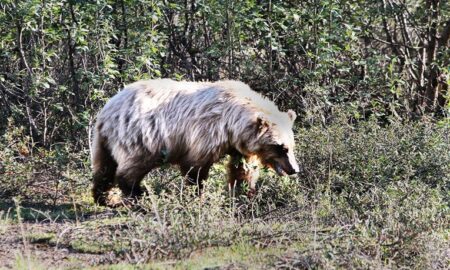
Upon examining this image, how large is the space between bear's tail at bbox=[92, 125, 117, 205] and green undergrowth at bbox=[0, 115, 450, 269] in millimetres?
212

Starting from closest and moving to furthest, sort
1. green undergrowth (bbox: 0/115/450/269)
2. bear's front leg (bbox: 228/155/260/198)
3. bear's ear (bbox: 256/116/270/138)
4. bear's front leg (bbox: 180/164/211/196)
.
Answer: green undergrowth (bbox: 0/115/450/269) < bear's ear (bbox: 256/116/270/138) < bear's front leg (bbox: 180/164/211/196) < bear's front leg (bbox: 228/155/260/198)

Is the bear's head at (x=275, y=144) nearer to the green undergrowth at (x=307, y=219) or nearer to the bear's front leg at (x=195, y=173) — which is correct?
the green undergrowth at (x=307, y=219)

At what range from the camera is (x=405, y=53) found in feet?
44.0

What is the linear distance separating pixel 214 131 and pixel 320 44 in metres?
3.85

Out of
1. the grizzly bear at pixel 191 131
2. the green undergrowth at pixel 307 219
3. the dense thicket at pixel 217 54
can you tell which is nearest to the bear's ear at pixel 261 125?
the grizzly bear at pixel 191 131

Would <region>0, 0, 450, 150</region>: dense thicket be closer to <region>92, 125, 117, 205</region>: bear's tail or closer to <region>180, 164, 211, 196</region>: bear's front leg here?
<region>92, 125, 117, 205</region>: bear's tail

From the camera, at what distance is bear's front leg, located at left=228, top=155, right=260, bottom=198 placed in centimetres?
868

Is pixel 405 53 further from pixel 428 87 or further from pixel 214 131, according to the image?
pixel 214 131

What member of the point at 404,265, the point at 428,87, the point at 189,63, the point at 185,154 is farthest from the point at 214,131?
the point at 428,87

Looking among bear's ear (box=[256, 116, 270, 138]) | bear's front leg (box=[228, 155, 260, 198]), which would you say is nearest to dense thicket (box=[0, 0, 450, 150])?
bear's front leg (box=[228, 155, 260, 198])

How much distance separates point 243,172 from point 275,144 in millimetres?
734

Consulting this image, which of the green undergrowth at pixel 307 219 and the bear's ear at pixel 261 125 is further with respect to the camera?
the bear's ear at pixel 261 125

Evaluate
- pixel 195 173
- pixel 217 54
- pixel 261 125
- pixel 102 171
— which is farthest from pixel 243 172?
pixel 217 54

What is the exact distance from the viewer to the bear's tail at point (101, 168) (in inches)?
347
